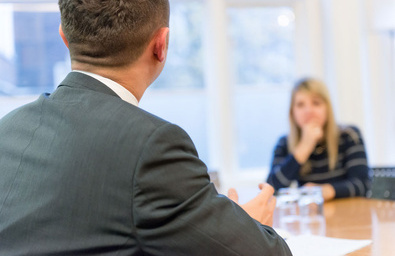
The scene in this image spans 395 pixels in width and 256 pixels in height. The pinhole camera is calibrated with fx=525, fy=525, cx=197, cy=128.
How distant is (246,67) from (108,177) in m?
3.70

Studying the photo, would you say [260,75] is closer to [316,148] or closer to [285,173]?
[316,148]

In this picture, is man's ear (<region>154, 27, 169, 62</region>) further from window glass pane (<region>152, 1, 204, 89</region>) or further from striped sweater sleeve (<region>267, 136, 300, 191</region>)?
window glass pane (<region>152, 1, 204, 89</region>)

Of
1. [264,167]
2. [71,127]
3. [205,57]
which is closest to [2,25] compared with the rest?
[205,57]

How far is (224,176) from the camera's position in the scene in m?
4.41

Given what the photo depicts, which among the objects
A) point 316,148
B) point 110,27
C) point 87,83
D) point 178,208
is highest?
point 110,27

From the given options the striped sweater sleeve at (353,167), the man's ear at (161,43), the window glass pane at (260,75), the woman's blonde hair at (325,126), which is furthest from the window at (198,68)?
the man's ear at (161,43)

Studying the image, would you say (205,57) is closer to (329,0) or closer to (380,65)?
(329,0)

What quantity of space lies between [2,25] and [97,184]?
3587mm

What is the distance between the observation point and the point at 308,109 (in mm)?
3215

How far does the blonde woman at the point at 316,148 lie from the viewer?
3.00m

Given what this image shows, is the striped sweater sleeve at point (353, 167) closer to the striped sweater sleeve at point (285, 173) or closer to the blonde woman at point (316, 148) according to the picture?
the blonde woman at point (316, 148)

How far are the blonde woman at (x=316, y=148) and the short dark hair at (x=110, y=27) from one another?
6.69 ft

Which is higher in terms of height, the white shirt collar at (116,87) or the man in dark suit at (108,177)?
the white shirt collar at (116,87)

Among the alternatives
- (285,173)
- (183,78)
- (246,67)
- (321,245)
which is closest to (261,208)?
(321,245)
